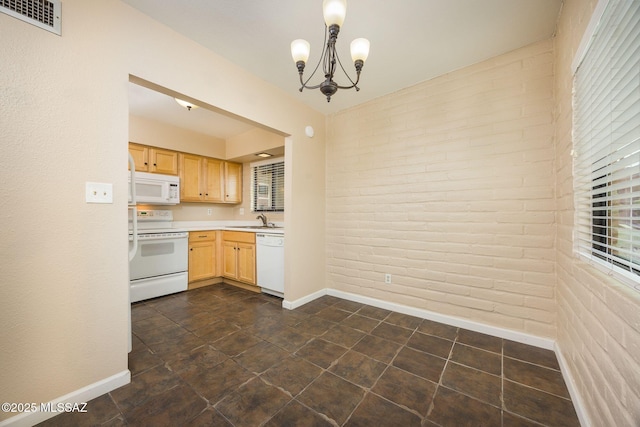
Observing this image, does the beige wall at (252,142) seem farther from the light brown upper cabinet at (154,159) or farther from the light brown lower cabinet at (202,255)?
the light brown lower cabinet at (202,255)

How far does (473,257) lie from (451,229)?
0.33 meters

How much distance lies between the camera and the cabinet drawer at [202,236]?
367 centimetres

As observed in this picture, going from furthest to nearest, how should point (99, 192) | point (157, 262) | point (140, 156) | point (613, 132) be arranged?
point (140, 156) < point (157, 262) < point (99, 192) < point (613, 132)

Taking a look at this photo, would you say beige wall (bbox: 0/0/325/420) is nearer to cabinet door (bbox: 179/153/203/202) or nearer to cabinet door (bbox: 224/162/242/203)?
cabinet door (bbox: 179/153/203/202)

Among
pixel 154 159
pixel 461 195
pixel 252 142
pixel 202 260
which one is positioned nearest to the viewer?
pixel 461 195

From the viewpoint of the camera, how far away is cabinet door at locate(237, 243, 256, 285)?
349 centimetres

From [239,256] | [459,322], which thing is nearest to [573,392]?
[459,322]

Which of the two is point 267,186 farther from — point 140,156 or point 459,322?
point 459,322

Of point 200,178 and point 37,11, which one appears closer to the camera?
point 37,11

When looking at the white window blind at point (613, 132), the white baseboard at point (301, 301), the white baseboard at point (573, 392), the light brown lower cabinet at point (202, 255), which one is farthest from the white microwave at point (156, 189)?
the white baseboard at point (573, 392)

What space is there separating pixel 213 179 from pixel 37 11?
315 centimetres

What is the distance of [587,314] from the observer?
4.04 ft

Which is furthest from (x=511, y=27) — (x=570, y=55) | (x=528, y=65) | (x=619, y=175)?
(x=619, y=175)

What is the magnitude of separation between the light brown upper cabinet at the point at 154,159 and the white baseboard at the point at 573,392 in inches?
191
